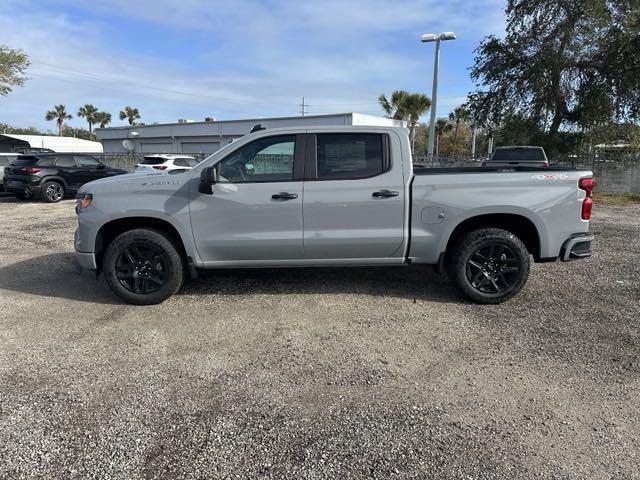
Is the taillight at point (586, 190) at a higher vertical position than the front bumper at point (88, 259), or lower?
higher

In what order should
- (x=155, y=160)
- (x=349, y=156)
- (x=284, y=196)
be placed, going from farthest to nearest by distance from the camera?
(x=155, y=160), (x=349, y=156), (x=284, y=196)

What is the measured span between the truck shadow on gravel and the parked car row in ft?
24.5

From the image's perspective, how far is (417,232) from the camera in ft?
15.5

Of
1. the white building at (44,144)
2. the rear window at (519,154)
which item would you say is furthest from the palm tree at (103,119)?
the rear window at (519,154)

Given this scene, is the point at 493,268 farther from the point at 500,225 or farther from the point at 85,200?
the point at 85,200

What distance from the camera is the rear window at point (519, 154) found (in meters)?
14.4

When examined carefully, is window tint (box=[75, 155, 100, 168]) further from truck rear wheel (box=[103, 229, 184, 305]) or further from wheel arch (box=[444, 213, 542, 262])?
wheel arch (box=[444, 213, 542, 262])

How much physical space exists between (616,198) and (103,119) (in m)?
74.6

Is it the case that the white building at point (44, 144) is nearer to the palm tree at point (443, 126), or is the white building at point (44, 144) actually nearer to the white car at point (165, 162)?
the white car at point (165, 162)

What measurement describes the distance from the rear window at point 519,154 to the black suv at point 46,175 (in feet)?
44.4

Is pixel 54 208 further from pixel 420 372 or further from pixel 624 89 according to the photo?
pixel 624 89

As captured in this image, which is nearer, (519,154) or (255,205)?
(255,205)

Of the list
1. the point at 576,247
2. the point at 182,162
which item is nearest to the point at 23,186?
the point at 182,162

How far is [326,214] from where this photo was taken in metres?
4.63
